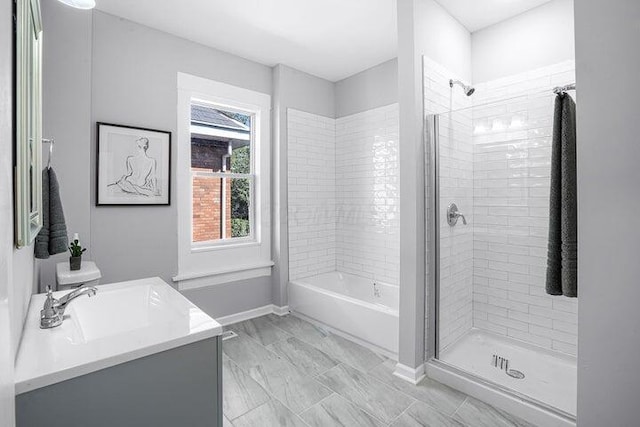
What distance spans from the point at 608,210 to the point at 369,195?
2.61 meters

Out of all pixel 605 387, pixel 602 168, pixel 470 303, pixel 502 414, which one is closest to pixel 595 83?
pixel 602 168

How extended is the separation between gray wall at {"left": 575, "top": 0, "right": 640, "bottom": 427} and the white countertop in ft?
4.48

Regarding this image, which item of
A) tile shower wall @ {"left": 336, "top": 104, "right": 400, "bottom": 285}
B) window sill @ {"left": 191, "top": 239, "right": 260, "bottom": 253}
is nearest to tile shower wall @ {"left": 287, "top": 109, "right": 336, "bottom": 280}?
tile shower wall @ {"left": 336, "top": 104, "right": 400, "bottom": 285}

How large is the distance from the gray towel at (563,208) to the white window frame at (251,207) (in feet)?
8.57

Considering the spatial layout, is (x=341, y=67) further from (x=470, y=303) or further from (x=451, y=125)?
(x=470, y=303)

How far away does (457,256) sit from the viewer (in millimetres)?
2625

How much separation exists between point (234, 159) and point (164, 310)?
2310mm

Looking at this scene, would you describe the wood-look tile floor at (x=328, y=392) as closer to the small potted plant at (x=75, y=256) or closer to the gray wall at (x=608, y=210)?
the gray wall at (x=608, y=210)

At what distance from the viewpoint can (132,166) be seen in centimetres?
271

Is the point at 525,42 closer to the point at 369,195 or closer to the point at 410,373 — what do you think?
the point at 369,195

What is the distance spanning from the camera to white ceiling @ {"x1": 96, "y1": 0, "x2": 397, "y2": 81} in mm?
2527

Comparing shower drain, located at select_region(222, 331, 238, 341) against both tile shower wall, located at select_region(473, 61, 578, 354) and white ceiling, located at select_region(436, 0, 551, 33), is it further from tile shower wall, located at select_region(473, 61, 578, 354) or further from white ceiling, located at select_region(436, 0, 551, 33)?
white ceiling, located at select_region(436, 0, 551, 33)

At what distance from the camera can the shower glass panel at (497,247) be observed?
2.35 m

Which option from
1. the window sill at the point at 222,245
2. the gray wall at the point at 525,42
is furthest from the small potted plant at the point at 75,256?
the gray wall at the point at 525,42
